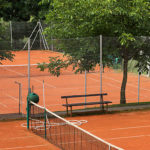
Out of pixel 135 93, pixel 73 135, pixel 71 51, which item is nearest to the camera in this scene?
pixel 73 135

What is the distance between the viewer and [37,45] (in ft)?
141

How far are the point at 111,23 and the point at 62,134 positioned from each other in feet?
20.8

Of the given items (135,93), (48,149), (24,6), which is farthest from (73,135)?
(24,6)

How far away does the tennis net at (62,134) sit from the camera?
13.0 metres

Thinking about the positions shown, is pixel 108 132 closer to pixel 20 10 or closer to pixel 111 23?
pixel 111 23

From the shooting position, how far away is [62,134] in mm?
14805

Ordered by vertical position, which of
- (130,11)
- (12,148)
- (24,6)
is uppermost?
(24,6)

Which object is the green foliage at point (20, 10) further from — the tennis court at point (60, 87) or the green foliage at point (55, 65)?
the green foliage at point (55, 65)

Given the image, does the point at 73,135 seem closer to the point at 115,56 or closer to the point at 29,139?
the point at 29,139

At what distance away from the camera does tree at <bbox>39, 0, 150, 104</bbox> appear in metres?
18.9

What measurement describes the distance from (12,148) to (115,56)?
25.3 ft

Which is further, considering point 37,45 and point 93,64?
point 37,45

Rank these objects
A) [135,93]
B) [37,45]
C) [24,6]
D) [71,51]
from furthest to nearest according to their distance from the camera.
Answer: [24,6], [37,45], [135,93], [71,51]

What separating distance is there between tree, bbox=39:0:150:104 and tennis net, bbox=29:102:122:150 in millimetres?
3527
